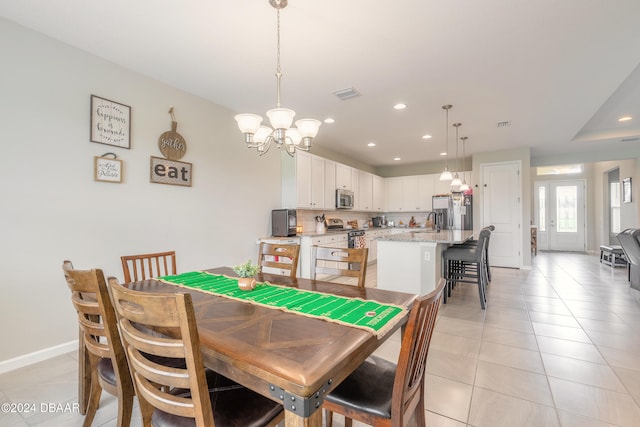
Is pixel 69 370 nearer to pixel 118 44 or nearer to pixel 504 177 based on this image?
pixel 118 44

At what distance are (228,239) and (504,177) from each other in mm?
5889

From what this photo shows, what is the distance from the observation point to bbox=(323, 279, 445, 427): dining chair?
1003mm

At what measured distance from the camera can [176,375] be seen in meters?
0.90

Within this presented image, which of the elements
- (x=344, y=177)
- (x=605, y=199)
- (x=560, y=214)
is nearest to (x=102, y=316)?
(x=344, y=177)

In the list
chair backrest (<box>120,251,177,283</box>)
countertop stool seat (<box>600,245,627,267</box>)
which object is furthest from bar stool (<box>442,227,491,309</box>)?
countertop stool seat (<box>600,245,627,267</box>)

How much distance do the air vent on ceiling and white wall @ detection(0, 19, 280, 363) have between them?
5.65ft

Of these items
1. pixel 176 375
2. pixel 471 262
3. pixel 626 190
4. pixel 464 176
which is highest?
pixel 464 176

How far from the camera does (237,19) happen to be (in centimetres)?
219

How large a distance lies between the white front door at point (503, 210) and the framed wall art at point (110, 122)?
6.66 meters

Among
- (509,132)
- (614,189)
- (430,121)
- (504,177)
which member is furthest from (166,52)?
(614,189)

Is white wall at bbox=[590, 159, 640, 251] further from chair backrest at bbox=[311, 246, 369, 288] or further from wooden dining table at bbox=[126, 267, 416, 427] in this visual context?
wooden dining table at bbox=[126, 267, 416, 427]

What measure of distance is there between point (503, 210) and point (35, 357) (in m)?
7.56

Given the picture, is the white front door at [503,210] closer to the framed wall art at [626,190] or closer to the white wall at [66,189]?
the framed wall art at [626,190]

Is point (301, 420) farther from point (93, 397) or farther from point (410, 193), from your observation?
point (410, 193)
